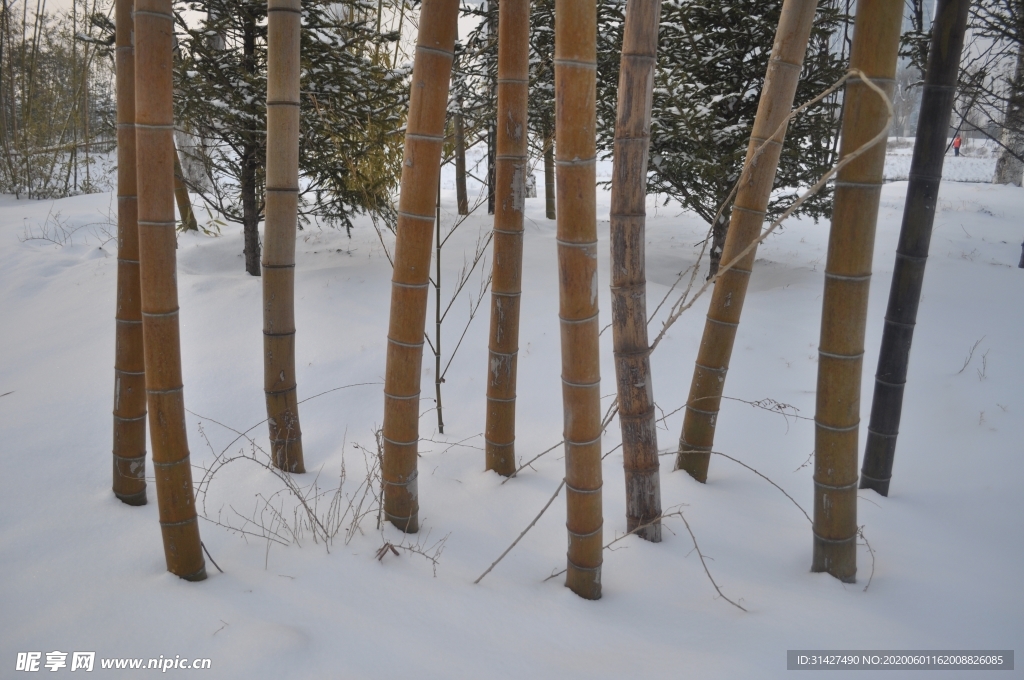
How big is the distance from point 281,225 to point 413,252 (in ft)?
2.32

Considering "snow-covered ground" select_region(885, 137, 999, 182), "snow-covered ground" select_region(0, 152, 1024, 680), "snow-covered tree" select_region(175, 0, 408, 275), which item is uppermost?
"snow-covered ground" select_region(885, 137, 999, 182)

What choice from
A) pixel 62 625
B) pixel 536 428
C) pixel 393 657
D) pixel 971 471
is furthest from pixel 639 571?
pixel 971 471

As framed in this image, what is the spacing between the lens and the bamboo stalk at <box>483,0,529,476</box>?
2.09 metres

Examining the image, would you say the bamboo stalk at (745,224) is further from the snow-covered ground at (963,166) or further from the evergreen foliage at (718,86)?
the snow-covered ground at (963,166)

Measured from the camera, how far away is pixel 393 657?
153 centimetres

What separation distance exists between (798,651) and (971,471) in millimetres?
1718

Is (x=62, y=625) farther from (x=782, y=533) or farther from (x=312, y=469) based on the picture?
(x=782, y=533)

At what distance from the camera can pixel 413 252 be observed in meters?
1.89

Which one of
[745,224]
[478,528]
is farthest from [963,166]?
[478,528]

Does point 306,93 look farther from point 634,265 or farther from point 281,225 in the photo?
point 634,265

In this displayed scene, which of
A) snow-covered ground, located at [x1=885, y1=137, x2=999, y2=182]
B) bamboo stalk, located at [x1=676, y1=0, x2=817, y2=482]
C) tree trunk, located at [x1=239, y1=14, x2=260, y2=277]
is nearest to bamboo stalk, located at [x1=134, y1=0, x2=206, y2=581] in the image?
bamboo stalk, located at [x1=676, y1=0, x2=817, y2=482]

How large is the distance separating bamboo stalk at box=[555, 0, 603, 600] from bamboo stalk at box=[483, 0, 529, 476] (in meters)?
0.70

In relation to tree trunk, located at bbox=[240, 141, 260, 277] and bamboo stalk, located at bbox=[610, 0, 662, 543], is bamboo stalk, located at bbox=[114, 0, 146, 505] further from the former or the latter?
tree trunk, located at bbox=[240, 141, 260, 277]

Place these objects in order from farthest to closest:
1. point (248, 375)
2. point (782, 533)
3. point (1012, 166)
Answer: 1. point (1012, 166)
2. point (248, 375)
3. point (782, 533)
